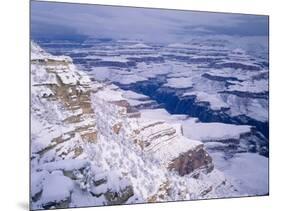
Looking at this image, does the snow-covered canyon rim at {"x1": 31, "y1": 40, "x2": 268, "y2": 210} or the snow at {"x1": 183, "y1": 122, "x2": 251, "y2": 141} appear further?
the snow at {"x1": 183, "y1": 122, "x2": 251, "y2": 141}

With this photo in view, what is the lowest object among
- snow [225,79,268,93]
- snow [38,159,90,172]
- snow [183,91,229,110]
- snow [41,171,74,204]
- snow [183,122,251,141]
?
snow [41,171,74,204]

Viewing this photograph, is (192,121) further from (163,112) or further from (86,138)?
(86,138)

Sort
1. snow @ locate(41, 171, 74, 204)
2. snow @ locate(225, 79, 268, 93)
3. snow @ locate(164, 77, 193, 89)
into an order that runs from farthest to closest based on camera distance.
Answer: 1. snow @ locate(225, 79, 268, 93)
2. snow @ locate(164, 77, 193, 89)
3. snow @ locate(41, 171, 74, 204)

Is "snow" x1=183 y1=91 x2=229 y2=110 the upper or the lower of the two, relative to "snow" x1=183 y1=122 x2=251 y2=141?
upper

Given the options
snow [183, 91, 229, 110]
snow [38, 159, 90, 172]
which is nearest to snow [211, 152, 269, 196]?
snow [183, 91, 229, 110]

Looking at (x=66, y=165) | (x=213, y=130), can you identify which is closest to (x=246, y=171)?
(x=213, y=130)

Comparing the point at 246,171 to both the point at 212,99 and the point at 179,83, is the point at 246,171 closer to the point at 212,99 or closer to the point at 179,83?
the point at 212,99

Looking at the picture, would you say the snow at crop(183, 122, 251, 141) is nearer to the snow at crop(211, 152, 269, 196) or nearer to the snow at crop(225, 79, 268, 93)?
the snow at crop(211, 152, 269, 196)

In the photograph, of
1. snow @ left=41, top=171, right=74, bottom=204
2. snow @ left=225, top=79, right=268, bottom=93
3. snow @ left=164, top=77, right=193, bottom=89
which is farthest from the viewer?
snow @ left=225, top=79, right=268, bottom=93
